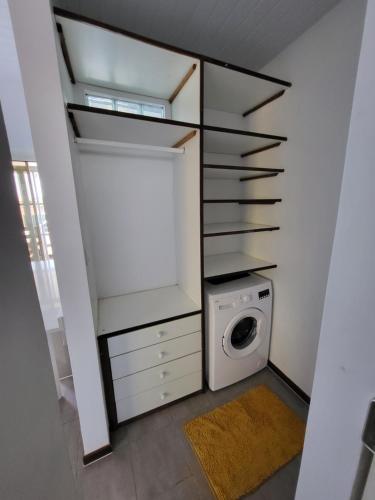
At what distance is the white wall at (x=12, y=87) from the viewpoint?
0.99 meters

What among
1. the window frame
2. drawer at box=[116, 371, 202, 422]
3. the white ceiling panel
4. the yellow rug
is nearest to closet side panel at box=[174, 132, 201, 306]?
the white ceiling panel

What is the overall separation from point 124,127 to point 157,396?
2.03 meters

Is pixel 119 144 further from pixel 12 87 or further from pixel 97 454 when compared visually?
pixel 97 454

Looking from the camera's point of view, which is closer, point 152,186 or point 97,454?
point 97,454

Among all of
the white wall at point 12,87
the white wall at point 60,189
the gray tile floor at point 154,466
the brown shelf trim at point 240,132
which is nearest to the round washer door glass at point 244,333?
the gray tile floor at point 154,466

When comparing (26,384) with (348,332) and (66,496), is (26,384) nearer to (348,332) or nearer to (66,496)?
(66,496)

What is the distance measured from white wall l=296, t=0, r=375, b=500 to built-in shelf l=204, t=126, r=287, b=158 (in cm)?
115

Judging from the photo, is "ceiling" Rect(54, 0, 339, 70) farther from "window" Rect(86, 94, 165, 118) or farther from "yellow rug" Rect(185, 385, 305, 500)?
"yellow rug" Rect(185, 385, 305, 500)

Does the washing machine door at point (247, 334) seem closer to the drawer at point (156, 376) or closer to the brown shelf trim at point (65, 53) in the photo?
the drawer at point (156, 376)

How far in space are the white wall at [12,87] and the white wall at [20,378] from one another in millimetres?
931

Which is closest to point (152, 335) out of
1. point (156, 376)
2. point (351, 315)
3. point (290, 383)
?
point (156, 376)

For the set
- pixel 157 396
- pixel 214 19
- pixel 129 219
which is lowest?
pixel 157 396

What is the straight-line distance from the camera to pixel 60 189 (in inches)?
40.4

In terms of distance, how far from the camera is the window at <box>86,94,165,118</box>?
5.58 ft
